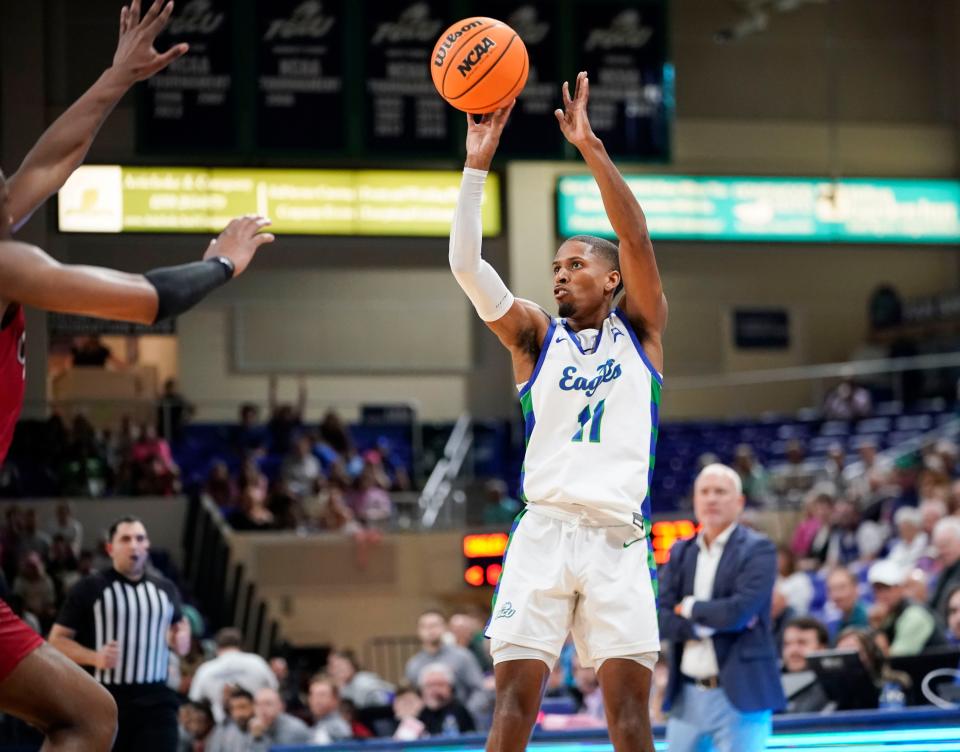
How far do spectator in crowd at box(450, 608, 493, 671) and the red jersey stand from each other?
26.9 ft

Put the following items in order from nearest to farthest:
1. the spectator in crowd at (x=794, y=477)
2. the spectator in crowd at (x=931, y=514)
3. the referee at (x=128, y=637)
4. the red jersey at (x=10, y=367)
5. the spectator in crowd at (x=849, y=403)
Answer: the red jersey at (x=10, y=367), the referee at (x=128, y=637), the spectator in crowd at (x=931, y=514), the spectator in crowd at (x=794, y=477), the spectator in crowd at (x=849, y=403)

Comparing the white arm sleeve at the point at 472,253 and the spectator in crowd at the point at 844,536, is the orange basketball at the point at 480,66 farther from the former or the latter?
the spectator in crowd at the point at 844,536

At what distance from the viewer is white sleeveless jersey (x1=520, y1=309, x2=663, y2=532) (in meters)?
4.91

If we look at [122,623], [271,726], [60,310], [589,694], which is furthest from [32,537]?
[60,310]

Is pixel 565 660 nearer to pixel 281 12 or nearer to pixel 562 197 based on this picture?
pixel 281 12

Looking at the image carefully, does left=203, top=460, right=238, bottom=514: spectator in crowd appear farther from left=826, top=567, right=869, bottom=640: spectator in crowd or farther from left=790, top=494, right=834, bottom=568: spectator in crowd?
left=826, top=567, right=869, bottom=640: spectator in crowd

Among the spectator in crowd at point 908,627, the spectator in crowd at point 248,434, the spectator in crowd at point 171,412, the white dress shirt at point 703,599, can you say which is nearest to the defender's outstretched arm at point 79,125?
the white dress shirt at point 703,599

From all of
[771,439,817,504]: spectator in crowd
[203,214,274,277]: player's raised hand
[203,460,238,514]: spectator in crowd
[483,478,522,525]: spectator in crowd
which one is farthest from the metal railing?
[203,214,274,277]: player's raised hand

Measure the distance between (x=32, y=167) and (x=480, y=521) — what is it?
1370 cm

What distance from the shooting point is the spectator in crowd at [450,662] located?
10969mm

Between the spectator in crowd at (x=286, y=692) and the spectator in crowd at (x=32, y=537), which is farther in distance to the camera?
the spectator in crowd at (x=32, y=537)

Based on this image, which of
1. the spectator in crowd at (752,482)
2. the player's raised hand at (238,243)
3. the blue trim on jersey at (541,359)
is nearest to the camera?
the player's raised hand at (238,243)

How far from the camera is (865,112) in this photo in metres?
23.0

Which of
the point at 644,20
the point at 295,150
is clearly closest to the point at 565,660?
the point at 295,150
